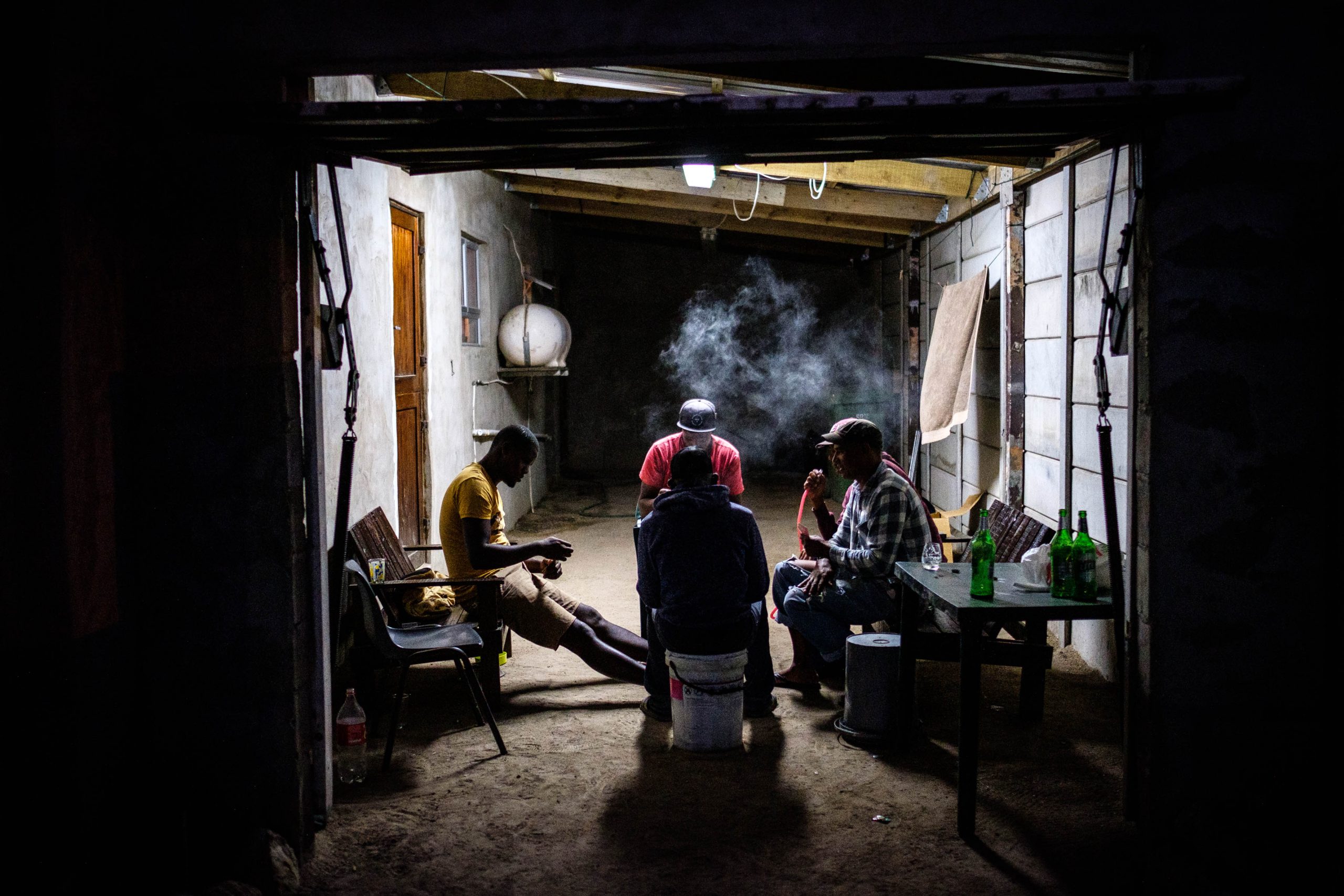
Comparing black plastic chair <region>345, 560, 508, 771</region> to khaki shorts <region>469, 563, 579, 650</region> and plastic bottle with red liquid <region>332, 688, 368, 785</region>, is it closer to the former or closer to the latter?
plastic bottle with red liquid <region>332, 688, 368, 785</region>

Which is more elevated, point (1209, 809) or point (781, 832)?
point (1209, 809)

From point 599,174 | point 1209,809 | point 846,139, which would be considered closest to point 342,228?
point 846,139

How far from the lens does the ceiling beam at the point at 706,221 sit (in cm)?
1251

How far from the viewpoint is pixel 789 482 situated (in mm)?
15555

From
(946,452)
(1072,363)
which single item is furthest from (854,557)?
(946,452)

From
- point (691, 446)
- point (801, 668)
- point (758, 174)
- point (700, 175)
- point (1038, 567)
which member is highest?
point (758, 174)

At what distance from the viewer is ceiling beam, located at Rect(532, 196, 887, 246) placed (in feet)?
41.0

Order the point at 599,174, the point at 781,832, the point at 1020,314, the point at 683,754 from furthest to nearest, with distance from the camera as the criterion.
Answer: the point at 599,174
the point at 1020,314
the point at 683,754
the point at 781,832

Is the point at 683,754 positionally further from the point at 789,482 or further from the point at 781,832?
the point at 789,482

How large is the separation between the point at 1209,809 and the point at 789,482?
12031 millimetres

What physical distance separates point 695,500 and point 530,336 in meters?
7.02

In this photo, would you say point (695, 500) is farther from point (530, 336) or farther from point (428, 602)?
point (530, 336)

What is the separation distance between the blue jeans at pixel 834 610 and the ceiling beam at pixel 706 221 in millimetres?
7519

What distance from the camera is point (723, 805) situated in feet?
14.1
